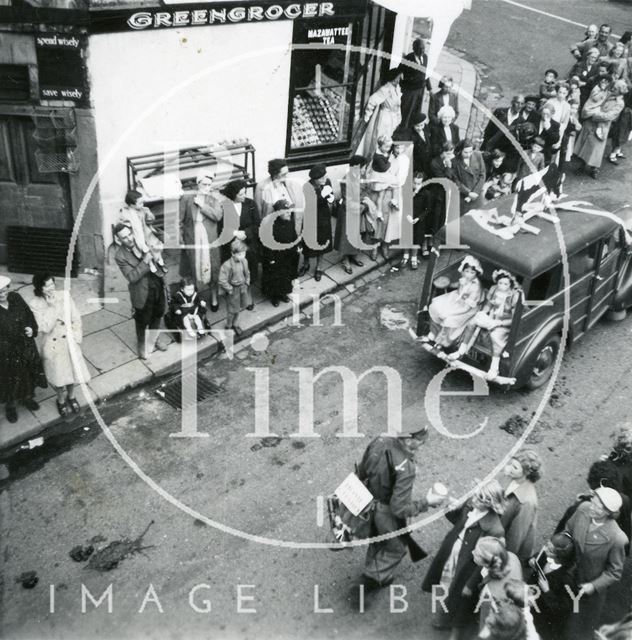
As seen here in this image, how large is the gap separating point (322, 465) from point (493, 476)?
5.98 feet

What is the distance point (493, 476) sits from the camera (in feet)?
27.5

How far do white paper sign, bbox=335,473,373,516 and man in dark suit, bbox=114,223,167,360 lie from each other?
12.1 feet

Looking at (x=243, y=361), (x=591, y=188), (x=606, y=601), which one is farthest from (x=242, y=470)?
(x=591, y=188)

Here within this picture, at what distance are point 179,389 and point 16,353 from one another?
1.98 metres

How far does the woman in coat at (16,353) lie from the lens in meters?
7.81

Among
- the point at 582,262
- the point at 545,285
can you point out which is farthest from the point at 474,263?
the point at 582,262

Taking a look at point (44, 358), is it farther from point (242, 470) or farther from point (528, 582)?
point (528, 582)

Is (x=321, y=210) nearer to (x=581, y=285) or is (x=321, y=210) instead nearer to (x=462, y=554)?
(x=581, y=285)

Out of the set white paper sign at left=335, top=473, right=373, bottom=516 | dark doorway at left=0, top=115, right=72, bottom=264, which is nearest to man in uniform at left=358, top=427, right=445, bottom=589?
white paper sign at left=335, top=473, right=373, bottom=516

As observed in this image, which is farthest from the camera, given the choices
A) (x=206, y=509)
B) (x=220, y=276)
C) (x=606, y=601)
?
(x=220, y=276)

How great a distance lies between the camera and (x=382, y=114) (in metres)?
13.0

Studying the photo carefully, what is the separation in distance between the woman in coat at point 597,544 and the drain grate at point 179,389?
442cm

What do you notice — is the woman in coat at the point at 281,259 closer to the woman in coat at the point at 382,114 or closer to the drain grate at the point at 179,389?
the drain grate at the point at 179,389

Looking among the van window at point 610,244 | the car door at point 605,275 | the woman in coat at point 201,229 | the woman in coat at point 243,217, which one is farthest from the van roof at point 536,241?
the woman in coat at point 201,229
